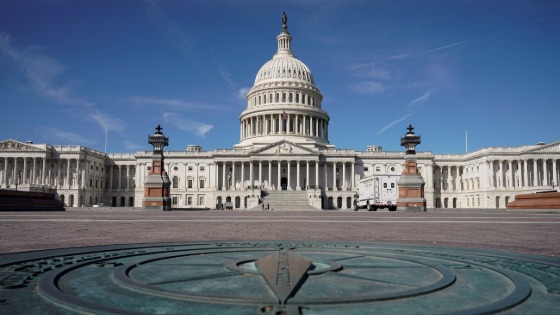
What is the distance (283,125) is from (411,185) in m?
75.0

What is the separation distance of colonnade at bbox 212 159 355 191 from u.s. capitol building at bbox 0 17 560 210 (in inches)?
10.0

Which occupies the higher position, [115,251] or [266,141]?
[266,141]

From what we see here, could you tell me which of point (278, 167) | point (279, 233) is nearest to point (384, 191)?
point (279, 233)

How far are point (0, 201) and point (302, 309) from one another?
1900 inches

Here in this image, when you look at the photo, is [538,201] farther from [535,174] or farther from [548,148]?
[548,148]

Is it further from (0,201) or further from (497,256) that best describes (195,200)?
(497,256)

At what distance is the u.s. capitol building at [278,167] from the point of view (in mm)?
108938

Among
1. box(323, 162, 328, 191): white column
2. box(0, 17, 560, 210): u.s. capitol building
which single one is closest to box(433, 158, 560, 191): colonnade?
box(0, 17, 560, 210): u.s. capitol building

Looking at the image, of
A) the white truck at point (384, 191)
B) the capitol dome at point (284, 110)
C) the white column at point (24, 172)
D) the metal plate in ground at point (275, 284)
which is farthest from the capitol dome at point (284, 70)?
the metal plate in ground at point (275, 284)

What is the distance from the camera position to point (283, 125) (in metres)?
124

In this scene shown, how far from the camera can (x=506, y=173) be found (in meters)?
110

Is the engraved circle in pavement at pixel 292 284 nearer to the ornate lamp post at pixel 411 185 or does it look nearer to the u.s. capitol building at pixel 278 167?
the ornate lamp post at pixel 411 185

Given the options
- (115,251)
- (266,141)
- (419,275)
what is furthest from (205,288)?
(266,141)

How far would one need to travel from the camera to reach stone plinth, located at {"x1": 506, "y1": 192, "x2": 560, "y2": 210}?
143ft
